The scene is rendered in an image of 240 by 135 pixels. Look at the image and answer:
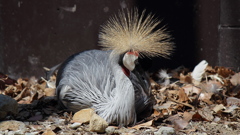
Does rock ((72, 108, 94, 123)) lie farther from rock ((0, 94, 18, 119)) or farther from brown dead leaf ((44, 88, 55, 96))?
brown dead leaf ((44, 88, 55, 96))

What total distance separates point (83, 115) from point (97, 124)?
→ 0.27 m

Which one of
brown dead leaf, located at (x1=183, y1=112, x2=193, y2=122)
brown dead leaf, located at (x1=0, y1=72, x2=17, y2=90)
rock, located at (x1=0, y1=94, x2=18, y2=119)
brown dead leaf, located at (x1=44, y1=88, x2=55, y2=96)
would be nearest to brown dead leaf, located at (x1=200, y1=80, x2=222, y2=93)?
brown dead leaf, located at (x1=183, y1=112, x2=193, y2=122)

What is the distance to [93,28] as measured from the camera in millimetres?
4461

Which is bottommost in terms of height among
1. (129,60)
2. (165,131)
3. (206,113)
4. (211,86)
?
(165,131)

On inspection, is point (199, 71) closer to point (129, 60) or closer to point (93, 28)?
point (93, 28)

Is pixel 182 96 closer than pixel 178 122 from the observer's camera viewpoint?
No

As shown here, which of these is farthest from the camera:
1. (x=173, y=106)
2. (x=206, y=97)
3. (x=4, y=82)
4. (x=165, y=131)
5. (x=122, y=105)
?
(x=4, y=82)

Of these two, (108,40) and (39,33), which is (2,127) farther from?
(39,33)

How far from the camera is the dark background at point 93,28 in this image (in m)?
4.31

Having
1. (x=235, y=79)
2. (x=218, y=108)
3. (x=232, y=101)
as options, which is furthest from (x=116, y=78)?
(x=235, y=79)

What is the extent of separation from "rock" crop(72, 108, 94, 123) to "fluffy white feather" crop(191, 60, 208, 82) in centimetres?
154

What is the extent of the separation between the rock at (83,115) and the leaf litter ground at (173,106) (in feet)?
0.12

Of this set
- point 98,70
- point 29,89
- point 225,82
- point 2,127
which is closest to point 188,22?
point 225,82

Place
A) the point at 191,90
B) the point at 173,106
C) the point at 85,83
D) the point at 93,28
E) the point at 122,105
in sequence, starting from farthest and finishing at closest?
1. the point at 93,28
2. the point at 191,90
3. the point at 173,106
4. the point at 85,83
5. the point at 122,105
